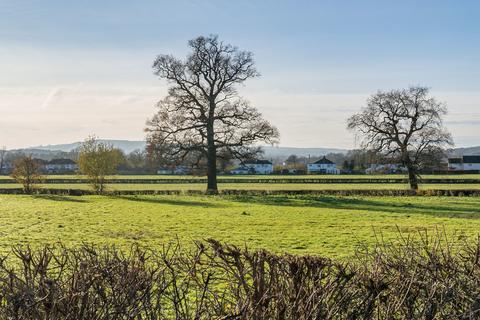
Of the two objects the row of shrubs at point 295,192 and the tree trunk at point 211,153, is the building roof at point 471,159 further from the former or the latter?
the tree trunk at point 211,153

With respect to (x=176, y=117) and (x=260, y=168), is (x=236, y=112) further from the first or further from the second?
(x=260, y=168)

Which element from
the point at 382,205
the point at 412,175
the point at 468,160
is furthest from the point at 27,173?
the point at 468,160

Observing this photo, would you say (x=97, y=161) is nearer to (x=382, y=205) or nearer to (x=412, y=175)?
(x=382, y=205)

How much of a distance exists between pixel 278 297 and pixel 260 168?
15894cm

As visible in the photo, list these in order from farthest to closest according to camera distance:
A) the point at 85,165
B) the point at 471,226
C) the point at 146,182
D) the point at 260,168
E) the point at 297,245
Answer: the point at 260,168, the point at 146,182, the point at 85,165, the point at 471,226, the point at 297,245

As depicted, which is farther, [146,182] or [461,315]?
[146,182]

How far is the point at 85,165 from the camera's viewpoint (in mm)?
48719

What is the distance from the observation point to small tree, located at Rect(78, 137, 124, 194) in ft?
160

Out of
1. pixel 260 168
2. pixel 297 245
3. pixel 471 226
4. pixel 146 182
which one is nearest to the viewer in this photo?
pixel 297 245

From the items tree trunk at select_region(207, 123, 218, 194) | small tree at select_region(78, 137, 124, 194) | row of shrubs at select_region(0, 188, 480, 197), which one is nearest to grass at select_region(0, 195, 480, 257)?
row of shrubs at select_region(0, 188, 480, 197)

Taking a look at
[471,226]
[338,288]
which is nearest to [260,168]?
A: [471,226]

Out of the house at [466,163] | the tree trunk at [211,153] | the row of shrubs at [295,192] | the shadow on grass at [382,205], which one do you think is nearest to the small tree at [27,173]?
the row of shrubs at [295,192]

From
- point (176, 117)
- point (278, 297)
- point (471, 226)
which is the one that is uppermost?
point (176, 117)

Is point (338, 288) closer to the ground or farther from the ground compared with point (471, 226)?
farther from the ground
